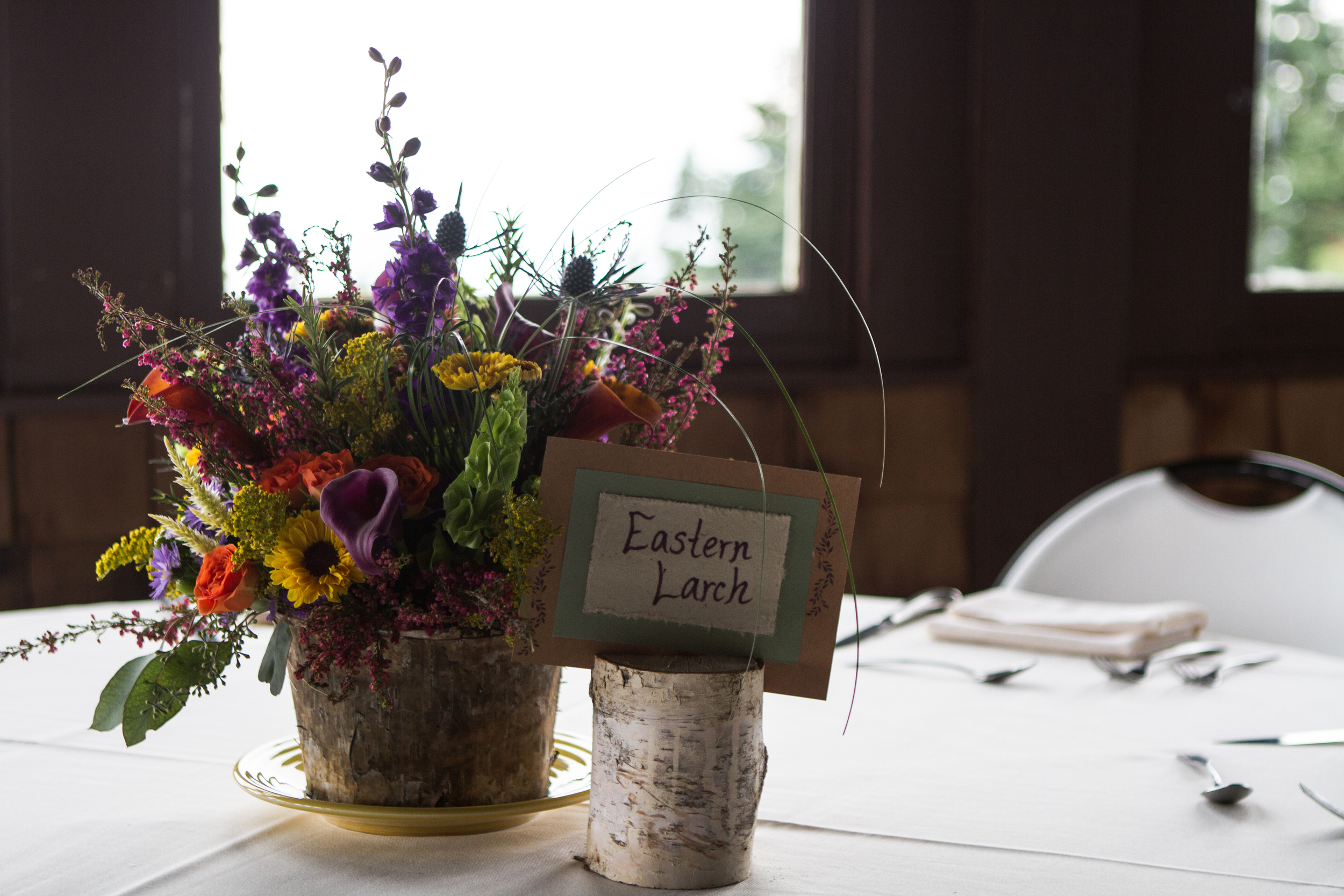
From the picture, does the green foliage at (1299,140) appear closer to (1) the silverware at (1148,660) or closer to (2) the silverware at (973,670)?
(1) the silverware at (1148,660)

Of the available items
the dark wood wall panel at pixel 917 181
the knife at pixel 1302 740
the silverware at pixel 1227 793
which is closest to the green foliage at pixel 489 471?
the silverware at pixel 1227 793

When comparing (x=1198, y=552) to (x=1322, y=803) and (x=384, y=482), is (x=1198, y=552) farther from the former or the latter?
(x=384, y=482)

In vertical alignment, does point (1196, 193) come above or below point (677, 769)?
above

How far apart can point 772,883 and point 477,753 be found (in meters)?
0.16

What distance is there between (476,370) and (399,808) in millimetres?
231

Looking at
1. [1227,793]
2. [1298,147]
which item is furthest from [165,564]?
[1298,147]

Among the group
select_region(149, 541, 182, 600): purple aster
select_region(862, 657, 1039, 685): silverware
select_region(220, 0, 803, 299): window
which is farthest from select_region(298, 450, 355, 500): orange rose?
select_region(220, 0, 803, 299): window

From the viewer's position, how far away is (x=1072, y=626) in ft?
3.69

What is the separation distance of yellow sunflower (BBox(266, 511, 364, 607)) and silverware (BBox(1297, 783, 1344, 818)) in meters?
0.55

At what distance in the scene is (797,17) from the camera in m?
2.20

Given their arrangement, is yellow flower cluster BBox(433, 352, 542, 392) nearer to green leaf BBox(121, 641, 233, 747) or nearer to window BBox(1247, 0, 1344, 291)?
green leaf BBox(121, 641, 233, 747)

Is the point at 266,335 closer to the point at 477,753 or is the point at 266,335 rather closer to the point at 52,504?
the point at 477,753

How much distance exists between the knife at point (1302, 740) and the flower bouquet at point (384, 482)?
1.65ft

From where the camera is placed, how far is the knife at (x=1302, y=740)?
82 cm
